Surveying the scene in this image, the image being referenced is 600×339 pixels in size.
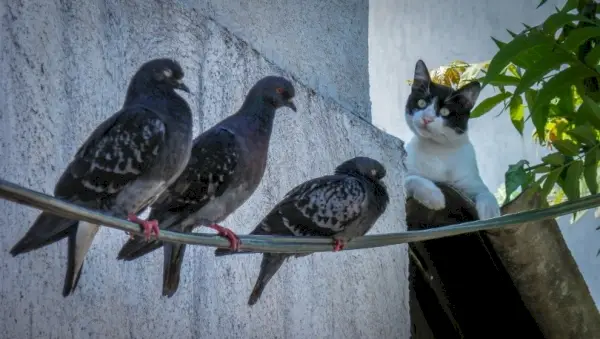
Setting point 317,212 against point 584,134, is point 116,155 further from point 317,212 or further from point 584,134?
point 584,134

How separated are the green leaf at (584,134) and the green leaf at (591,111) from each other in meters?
0.10

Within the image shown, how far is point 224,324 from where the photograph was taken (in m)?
3.63

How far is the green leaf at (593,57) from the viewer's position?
3.30m

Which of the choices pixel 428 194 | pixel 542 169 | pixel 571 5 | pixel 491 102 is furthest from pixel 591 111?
pixel 428 194

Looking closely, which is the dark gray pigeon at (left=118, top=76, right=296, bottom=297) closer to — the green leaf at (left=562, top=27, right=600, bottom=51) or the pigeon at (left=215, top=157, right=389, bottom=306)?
the pigeon at (left=215, top=157, right=389, bottom=306)

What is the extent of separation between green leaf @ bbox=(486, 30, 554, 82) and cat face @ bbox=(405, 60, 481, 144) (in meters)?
1.89

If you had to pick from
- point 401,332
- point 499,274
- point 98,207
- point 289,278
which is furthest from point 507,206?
point 98,207

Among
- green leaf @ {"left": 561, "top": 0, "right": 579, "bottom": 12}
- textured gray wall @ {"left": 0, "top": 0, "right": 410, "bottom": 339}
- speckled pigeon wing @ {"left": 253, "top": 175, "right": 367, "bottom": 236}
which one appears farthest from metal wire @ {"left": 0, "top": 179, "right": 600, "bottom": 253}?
green leaf @ {"left": 561, "top": 0, "right": 579, "bottom": 12}

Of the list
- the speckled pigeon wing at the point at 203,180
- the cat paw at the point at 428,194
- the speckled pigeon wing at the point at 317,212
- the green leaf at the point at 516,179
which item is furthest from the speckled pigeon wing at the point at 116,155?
the cat paw at the point at 428,194

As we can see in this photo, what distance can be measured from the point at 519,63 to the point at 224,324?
147cm

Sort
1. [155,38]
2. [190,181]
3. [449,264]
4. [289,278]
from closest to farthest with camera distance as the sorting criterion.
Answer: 1. [190,181]
2. [155,38]
3. [289,278]
4. [449,264]

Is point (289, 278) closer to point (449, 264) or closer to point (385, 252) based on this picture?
point (385, 252)

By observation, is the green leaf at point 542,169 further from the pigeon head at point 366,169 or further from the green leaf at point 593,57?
the pigeon head at point 366,169

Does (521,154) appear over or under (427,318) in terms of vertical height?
over
